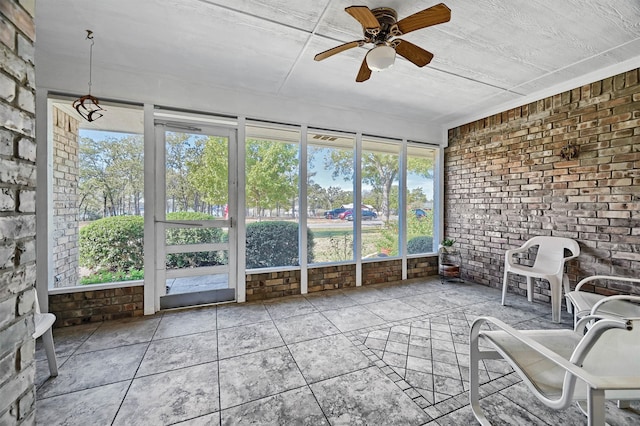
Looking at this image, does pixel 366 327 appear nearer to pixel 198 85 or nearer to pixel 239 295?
pixel 239 295

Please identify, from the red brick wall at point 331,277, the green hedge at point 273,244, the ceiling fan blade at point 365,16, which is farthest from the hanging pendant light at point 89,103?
the red brick wall at point 331,277

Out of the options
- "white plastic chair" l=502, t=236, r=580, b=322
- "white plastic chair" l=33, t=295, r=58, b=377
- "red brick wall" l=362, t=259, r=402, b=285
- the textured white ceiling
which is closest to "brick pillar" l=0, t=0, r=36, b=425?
"white plastic chair" l=33, t=295, r=58, b=377

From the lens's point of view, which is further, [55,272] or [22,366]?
[55,272]

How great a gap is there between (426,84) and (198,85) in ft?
9.50

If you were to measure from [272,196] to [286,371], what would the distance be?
237 centimetres

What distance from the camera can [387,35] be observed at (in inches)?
88.2

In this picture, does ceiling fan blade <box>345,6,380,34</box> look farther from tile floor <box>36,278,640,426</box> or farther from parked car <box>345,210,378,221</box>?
parked car <box>345,210,378,221</box>

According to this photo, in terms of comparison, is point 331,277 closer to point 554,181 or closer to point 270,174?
point 270,174

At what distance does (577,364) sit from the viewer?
1.27 meters

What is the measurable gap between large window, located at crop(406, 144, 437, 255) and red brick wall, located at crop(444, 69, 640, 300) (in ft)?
1.17

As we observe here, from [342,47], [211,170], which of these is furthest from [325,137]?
[342,47]

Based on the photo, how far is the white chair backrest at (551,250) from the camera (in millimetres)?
3279

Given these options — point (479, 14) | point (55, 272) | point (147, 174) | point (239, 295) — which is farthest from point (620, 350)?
point (55, 272)

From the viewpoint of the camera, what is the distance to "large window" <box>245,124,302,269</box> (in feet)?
12.5
